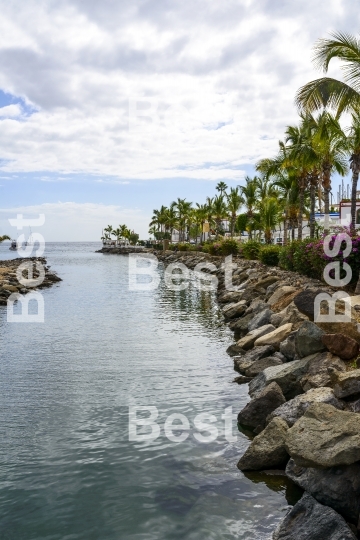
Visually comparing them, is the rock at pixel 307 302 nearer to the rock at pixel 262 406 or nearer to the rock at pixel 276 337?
the rock at pixel 276 337

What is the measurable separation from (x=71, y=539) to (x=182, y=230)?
4112 inches

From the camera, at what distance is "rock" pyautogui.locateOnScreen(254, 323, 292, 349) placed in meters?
14.6

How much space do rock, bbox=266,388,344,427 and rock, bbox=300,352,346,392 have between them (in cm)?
46

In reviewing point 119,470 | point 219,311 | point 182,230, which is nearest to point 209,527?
point 119,470

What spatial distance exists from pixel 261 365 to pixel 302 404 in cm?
444

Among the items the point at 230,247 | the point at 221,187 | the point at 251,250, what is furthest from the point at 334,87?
the point at 221,187

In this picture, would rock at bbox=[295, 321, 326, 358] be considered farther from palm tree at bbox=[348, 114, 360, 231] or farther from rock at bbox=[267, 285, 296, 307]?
palm tree at bbox=[348, 114, 360, 231]

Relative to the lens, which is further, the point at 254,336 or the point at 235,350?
the point at 235,350

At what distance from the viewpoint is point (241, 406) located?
11.6m

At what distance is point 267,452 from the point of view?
329 inches

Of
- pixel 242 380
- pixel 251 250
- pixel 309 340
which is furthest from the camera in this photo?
pixel 251 250

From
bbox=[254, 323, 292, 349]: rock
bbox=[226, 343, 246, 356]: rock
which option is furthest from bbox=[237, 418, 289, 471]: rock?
bbox=[226, 343, 246, 356]: rock

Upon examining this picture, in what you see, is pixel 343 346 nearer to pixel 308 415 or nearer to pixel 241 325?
pixel 308 415

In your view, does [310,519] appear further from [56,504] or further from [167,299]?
[167,299]
